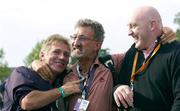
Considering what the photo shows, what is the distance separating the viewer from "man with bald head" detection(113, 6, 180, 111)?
5.66 meters

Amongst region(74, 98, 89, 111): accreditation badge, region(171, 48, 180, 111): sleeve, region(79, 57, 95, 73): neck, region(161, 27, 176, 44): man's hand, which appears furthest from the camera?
region(79, 57, 95, 73): neck

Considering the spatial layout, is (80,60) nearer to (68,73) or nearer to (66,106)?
(68,73)

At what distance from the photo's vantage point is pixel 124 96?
227 inches

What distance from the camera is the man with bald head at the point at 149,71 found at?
5.66m

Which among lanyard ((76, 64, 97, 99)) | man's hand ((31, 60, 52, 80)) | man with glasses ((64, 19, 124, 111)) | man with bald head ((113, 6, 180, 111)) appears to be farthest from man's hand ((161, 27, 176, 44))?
man's hand ((31, 60, 52, 80))

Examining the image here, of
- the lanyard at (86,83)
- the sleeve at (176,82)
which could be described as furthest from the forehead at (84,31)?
the sleeve at (176,82)

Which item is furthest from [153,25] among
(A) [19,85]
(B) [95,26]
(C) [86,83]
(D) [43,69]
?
(A) [19,85]

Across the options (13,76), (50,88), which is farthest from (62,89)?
(13,76)

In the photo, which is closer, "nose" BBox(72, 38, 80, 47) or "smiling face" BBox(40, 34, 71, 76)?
"smiling face" BBox(40, 34, 71, 76)

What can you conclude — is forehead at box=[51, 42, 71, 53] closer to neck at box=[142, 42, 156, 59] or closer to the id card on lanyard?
the id card on lanyard

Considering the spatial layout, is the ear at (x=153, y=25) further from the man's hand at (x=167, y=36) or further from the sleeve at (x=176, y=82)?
the sleeve at (x=176, y=82)

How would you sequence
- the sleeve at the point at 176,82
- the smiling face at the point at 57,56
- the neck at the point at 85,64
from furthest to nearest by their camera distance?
the neck at the point at 85,64
the smiling face at the point at 57,56
the sleeve at the point at 176,82

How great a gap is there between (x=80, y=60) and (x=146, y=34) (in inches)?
51.3

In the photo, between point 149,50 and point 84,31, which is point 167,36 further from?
point 84,31
